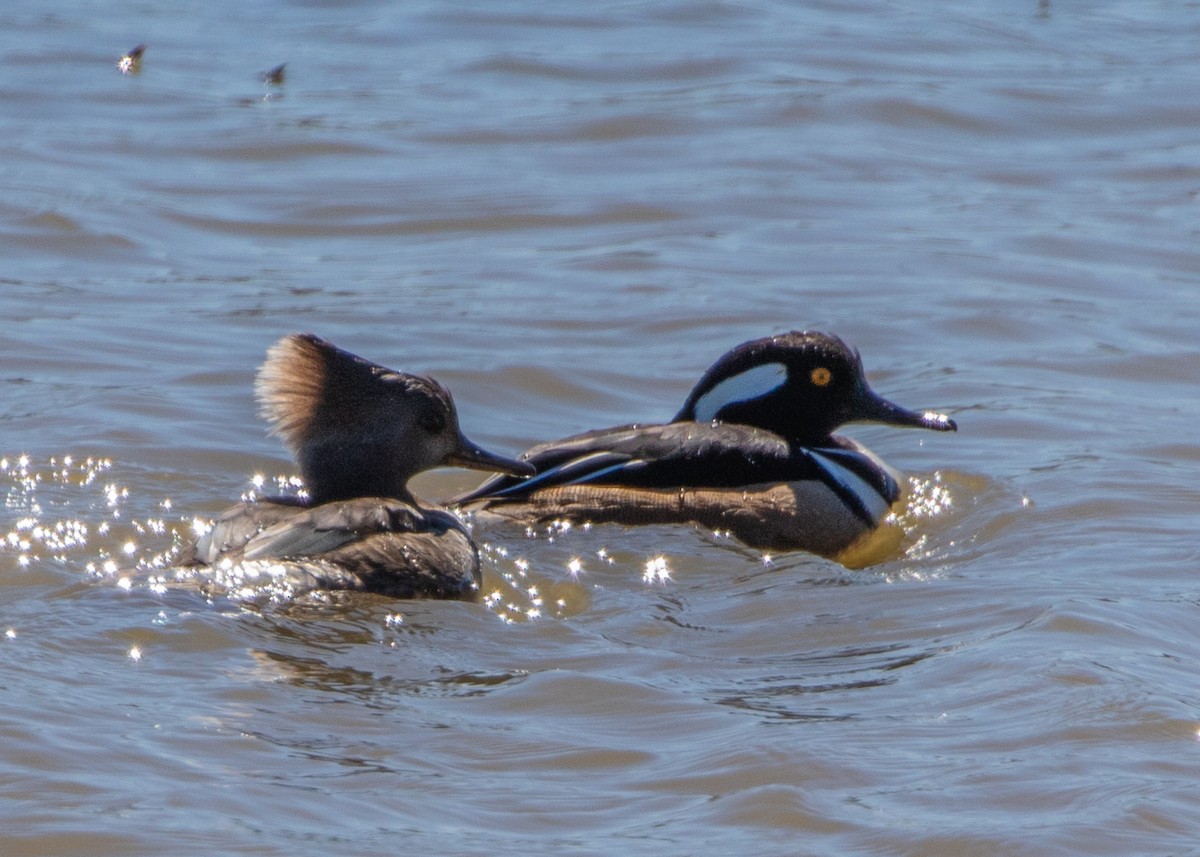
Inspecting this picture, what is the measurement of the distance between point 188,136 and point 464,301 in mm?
4067

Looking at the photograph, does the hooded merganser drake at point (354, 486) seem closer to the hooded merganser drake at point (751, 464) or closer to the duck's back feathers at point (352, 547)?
the duck's back feathers at point (352, 547)

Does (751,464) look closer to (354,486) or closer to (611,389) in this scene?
(354,486)

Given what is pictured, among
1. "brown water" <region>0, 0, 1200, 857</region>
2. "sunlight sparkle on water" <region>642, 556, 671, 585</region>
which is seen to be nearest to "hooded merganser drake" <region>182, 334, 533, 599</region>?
"brown water" <region>0, 0, 1200, 857</region>

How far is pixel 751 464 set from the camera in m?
8.37

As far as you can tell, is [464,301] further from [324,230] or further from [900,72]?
[900,72]

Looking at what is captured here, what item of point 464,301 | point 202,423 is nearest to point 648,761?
point 202,423

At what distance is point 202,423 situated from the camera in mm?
9219

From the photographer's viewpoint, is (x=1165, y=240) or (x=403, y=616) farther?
(x=1165, y=240)

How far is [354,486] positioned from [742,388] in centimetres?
202

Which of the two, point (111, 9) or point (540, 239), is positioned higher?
point (111, 9)

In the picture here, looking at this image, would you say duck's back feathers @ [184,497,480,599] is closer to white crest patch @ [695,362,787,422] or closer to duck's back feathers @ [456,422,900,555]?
duck's back feathers @ [456,422,900,555]

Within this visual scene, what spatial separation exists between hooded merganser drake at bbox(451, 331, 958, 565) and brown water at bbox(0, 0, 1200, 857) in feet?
0.90

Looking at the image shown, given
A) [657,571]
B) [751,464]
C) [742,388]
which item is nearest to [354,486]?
[657,571]

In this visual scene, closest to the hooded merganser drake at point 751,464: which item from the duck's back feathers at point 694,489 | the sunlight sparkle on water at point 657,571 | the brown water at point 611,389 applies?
the duck's back feathers at point 694,489
